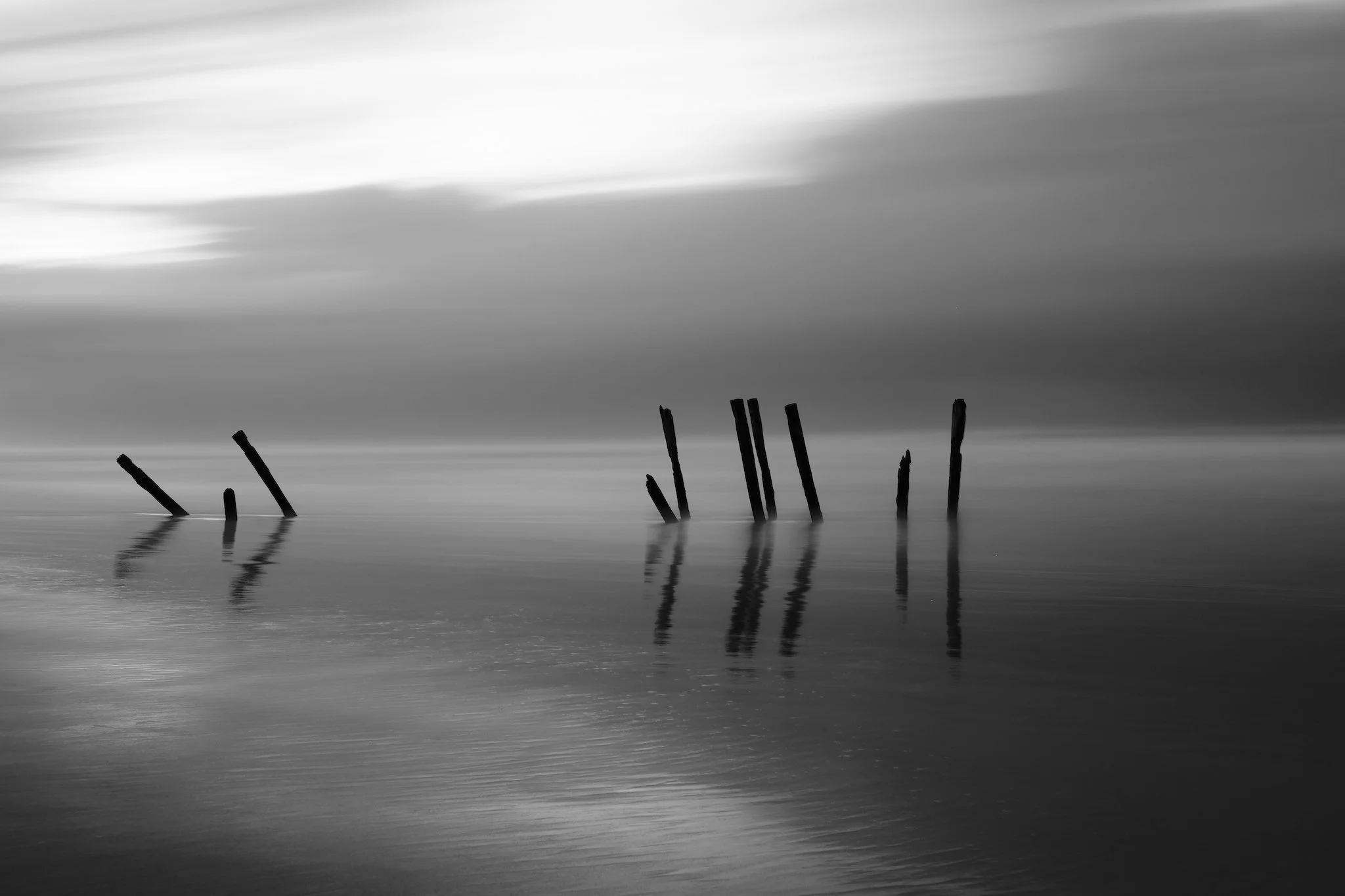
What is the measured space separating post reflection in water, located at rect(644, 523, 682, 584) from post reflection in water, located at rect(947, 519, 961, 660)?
13.2 ft

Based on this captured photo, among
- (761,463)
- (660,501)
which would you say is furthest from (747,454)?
(660,501)

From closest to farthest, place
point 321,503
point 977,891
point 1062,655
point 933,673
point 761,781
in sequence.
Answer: point 977,891 → point 761,781 → point 933,673 → point 1062,655 → point 321,503

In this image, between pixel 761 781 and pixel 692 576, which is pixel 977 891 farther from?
pixel 692 576

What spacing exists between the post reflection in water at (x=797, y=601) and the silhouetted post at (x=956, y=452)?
6.65 meters

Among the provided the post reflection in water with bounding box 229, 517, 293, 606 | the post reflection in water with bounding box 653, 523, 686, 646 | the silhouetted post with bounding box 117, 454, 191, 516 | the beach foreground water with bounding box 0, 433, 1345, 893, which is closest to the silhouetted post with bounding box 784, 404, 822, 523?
the post reflection in water with bounding box 653, 523, 686, 646

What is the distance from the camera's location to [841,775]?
7.32 meters

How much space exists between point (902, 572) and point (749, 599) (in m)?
4.12

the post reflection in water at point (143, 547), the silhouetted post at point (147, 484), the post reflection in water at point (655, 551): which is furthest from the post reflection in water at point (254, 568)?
the post reflection in water at point (655, 551)

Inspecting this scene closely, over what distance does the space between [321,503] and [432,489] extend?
413 inches

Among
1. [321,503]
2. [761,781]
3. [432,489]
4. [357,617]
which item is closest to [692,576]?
[357,617]

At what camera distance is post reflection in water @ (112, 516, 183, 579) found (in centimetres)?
1909

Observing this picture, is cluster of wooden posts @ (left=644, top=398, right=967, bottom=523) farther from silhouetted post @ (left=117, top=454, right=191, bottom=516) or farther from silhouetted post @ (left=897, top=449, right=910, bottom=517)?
silhouetted post @ (left=117, top=454, right=191, bottom=516)

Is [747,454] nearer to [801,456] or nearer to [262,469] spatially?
[801,456]

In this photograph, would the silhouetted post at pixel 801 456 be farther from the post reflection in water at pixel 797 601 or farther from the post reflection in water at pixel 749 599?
the post reflection in water at pixel 797 601
